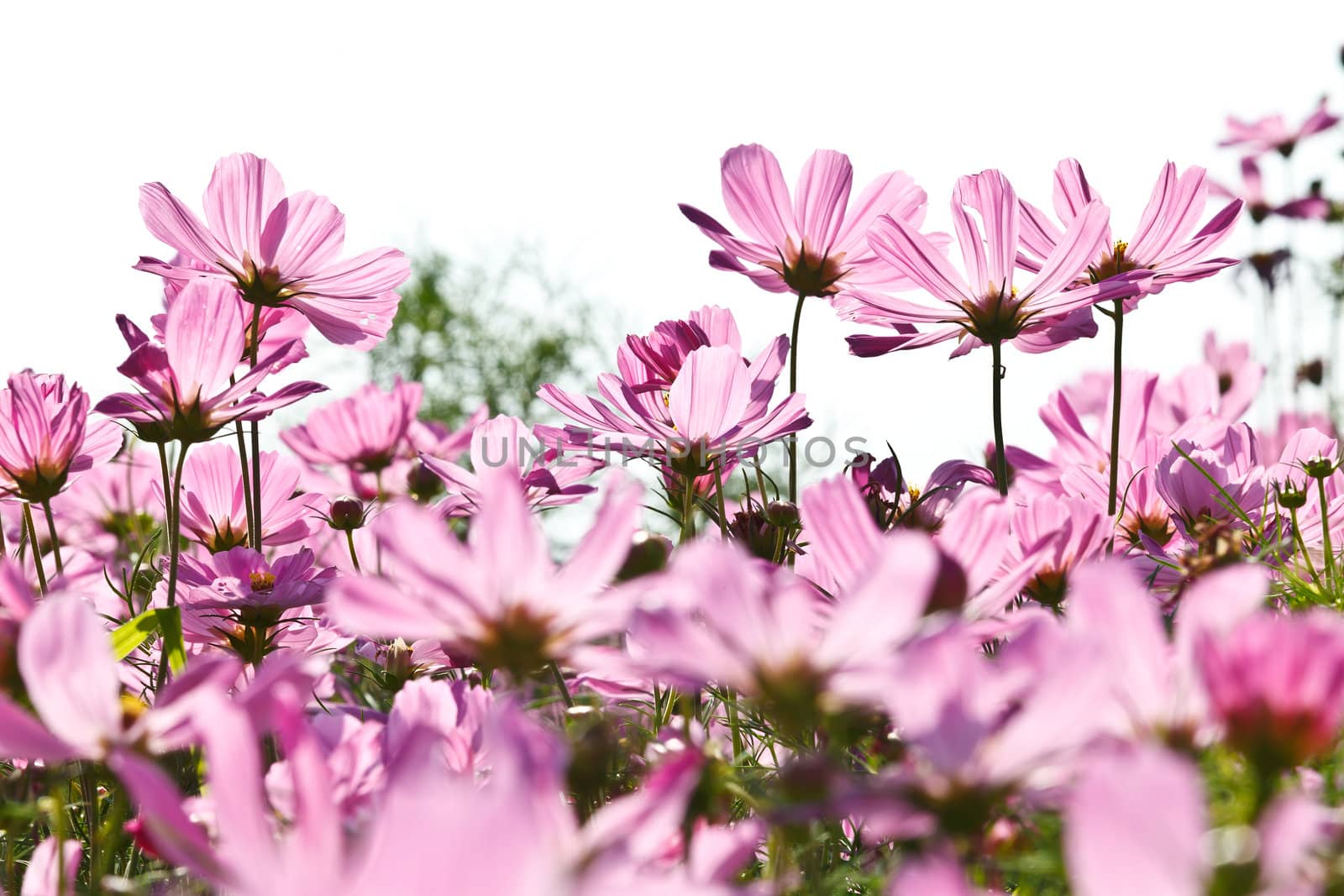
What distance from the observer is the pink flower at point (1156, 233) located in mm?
661

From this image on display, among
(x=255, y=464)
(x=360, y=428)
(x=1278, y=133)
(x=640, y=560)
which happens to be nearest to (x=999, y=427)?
(x=640, y=560)

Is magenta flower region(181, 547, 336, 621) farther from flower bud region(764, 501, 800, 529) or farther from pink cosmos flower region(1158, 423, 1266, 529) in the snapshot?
pink cosmos flower region(1158, 423, 1266, 529)

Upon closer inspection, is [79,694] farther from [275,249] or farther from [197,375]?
[275,249]

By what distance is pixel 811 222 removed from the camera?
741 millimetres

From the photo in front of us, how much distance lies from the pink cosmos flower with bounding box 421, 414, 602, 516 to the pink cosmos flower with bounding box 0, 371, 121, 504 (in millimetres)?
210

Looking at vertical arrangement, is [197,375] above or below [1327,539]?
above

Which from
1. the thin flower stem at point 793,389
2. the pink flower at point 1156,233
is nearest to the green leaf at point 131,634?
the thin flower stem at point 793,389

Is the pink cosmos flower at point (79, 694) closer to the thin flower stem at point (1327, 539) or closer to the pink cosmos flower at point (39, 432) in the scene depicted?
the pink cosmos flower at point (39, 432)

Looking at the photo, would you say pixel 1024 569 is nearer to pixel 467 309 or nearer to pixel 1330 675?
pixel 1330 675

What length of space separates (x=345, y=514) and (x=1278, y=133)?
274 centimetres

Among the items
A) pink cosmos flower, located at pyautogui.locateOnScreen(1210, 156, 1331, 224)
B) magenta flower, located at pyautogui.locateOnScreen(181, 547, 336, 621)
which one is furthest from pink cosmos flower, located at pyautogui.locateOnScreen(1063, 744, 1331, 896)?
pink cosmos flower, located at pyautogui.locateOnScreen(1210, 156, 1331, 224)

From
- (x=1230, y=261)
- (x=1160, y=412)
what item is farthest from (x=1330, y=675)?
(x=1160, y=412)

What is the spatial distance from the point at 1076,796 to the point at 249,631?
0.58 metres

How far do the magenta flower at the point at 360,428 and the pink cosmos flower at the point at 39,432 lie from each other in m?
0.36
